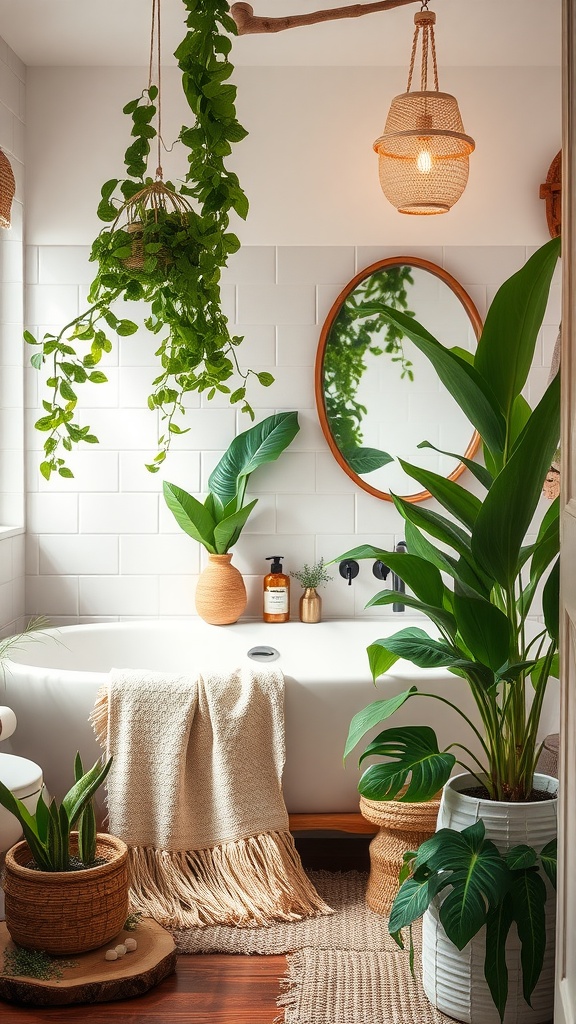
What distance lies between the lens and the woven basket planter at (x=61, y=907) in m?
2.29

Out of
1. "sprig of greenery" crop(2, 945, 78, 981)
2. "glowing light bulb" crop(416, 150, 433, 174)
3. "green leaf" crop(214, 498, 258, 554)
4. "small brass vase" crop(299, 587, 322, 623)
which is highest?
"glowing light bulb" crop(416, 150, 433, 174)

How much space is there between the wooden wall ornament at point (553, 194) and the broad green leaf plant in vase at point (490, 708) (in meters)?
1.66

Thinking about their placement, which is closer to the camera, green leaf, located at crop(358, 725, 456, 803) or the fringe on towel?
green leaf, located at crop(358, 725, 456, 803)

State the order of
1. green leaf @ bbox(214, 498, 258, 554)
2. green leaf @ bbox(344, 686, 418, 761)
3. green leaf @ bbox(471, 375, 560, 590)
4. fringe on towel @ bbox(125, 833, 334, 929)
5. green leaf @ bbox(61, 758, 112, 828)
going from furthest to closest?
green leaf @ bbox(214, 498, 258, 554)
fringe on towel @ bbox(125, 833, 334, 929)
green leaf @ bbox(61, 758, 112, 828)
green leaf @ bbox(344, 686, 418, 761)
green leaf @ bbox(471, 375, 560, 590)

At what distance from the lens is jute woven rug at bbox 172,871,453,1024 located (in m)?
2.24

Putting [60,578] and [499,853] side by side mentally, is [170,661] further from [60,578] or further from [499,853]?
[499,853]

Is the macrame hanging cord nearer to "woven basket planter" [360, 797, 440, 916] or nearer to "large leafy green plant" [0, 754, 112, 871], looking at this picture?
"large leafy green plant" [0, 754, 112, 871]

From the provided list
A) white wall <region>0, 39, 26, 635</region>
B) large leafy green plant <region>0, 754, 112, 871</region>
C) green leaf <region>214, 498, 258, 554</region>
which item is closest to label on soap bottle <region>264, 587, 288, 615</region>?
green leaf <region>214, 498, 258, 554</region>

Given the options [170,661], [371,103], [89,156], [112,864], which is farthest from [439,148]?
[112,864]

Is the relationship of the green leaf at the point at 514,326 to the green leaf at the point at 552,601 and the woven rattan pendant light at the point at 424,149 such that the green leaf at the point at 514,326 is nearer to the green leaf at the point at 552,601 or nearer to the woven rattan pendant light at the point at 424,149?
the green leaf at the point at 552,601

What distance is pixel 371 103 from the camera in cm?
372

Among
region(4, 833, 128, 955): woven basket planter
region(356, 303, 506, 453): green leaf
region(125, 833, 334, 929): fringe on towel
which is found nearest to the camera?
region(356, 303, 506, 453): green leaf

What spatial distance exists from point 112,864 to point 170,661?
53.4 inches

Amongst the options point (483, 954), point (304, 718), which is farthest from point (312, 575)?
point (483, 954)
